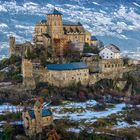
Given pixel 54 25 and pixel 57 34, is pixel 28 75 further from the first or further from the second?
pixel 54 25

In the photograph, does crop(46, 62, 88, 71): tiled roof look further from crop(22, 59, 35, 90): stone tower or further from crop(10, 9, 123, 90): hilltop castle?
crop(22, 59, 35, 90): stone tower

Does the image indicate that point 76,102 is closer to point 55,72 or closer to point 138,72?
point 55,72

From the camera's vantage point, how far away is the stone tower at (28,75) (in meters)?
87.8

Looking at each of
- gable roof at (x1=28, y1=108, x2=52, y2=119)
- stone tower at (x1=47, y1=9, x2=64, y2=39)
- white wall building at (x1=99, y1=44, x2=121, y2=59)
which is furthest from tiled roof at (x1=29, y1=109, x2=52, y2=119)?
stone tower at (x1=47, y1=9, x2=64, y2=39)

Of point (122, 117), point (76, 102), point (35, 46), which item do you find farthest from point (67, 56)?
point (122, 117)

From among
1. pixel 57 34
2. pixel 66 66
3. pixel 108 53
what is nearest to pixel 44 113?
pixel 66 66

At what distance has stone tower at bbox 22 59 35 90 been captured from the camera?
87.8 meters

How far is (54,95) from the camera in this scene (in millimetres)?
85875

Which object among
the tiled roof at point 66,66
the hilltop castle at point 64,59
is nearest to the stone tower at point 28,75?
the hilltop castle at point 64,59

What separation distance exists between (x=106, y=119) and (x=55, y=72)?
11.3 meters

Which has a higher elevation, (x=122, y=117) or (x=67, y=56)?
(x=67, y=56)

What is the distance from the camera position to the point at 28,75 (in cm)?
8819

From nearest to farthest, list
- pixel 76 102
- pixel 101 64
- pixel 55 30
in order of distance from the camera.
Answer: pixel 76 102 → pixel 101 64 → pixel 55 30

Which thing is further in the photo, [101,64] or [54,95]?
[101,64]
